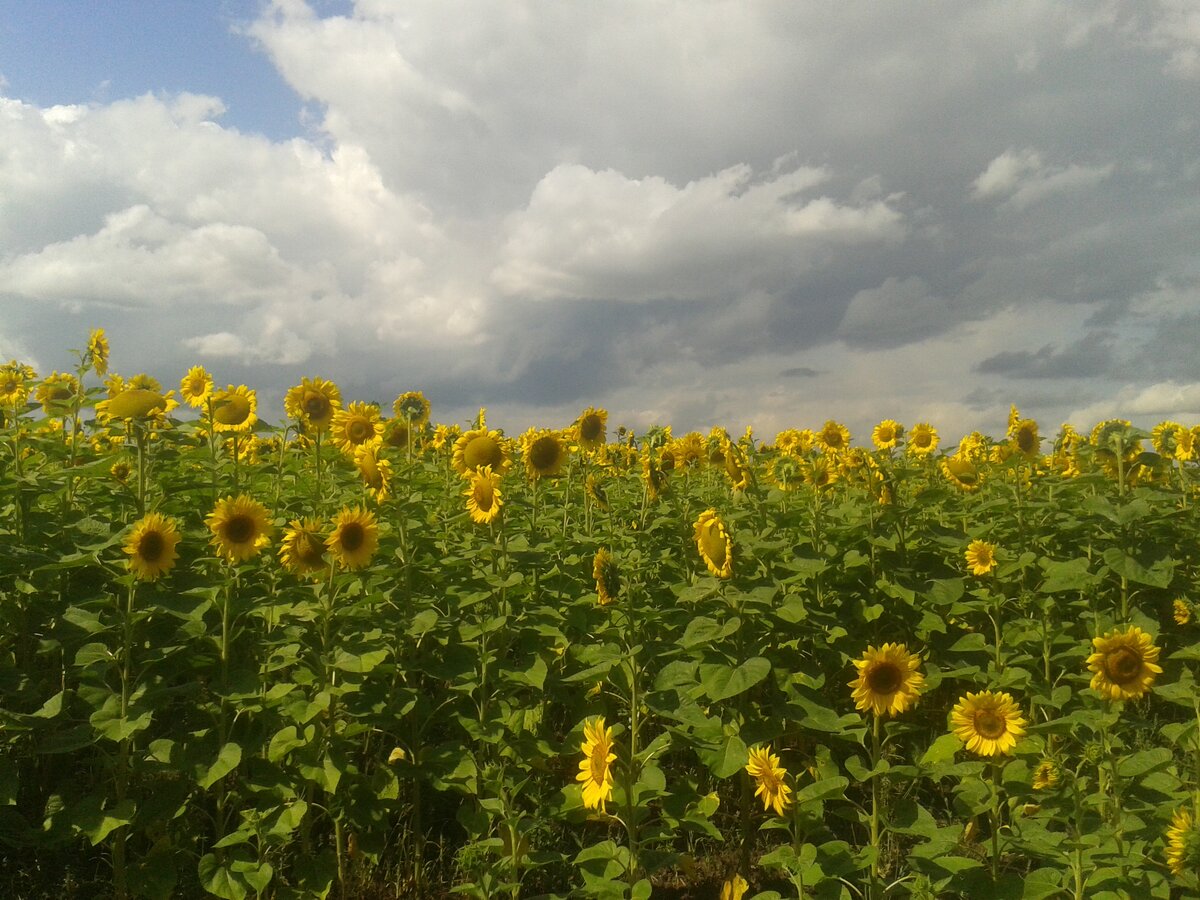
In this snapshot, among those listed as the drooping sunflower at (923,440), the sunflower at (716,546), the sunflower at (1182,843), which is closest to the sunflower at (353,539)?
the sunflower at (716,546)

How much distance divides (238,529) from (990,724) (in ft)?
11.5

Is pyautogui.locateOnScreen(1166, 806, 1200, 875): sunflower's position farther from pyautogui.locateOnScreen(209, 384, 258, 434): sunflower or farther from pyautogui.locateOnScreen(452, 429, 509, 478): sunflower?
pyautogui.locateOnScreen(209, 384, 258, 434): sunflower

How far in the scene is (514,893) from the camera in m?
3.41

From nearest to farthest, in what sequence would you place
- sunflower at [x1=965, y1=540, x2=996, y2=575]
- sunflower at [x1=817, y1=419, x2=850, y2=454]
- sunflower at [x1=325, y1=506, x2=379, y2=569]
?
sunflower at [x1=325, y1=506, x2=379, y2=569], sunflower at [x1=965, y1=540, x2=996, y2=575], sunflower at [x1=817, y1=419, x2=850, y2=454]

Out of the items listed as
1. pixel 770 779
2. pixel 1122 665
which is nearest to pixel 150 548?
pixel 770 779

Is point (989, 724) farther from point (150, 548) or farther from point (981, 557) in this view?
point (150, 548)

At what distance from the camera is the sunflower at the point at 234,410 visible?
15.7 ft

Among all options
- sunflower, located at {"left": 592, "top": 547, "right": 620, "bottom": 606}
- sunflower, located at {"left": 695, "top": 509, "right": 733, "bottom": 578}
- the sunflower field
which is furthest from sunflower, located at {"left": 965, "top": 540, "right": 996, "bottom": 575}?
sunflower, located at {"left": 592, "top": 547, "right": 620, "bottom": 606}

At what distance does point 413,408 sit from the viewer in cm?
562

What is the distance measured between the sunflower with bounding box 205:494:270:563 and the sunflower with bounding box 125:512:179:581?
0.20m

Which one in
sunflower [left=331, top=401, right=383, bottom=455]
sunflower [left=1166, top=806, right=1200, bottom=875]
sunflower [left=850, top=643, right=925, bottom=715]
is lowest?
sunflower [left=1166, top=806, right=1200, bottom=875]

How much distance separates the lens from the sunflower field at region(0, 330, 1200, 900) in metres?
3.45

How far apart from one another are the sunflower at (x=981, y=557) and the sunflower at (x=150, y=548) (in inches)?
173

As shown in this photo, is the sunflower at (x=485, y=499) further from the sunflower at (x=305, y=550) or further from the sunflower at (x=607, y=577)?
the sunflower at (x=305, y=550)
